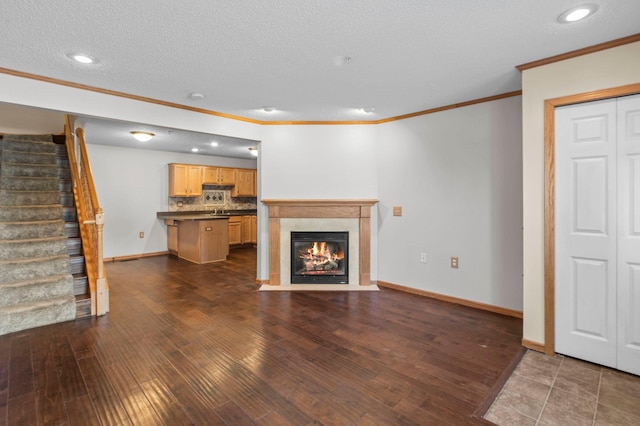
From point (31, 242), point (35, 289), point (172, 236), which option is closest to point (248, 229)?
point (172, 236)

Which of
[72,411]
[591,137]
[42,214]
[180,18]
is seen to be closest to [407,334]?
[591,137]

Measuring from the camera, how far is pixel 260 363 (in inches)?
92.3

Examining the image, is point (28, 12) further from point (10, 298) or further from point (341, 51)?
point (10, 298)

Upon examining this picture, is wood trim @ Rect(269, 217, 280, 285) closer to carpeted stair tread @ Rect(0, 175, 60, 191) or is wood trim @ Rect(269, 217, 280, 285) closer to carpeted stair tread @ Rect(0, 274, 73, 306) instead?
carpeted stair tread @ Rect(0, 274, 73, 306)

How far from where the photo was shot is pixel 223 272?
529 centimetres

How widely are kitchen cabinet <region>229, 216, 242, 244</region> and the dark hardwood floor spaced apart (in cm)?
379

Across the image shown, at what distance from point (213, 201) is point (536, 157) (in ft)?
22.9

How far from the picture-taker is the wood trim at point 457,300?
11.0ft

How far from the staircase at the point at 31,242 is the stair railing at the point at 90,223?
197 mm

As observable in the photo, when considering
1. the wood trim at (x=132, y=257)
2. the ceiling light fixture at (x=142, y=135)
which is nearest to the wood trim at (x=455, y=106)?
the ceiling light fixture at (x=142, y=135)

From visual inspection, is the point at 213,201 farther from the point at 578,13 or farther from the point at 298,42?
the point at 578,13

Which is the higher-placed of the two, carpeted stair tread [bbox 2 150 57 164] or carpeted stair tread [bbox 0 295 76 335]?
carpeted stair tread [bbox 2 150 57 164]

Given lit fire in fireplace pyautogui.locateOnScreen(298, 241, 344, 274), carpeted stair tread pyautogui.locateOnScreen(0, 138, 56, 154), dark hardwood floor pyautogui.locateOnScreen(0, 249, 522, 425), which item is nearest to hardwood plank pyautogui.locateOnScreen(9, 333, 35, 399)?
dark hardwood floor pyautogui.locateOnScreen(0, 249, 522, 425)

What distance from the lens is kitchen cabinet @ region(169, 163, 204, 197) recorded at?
683 centimetres
